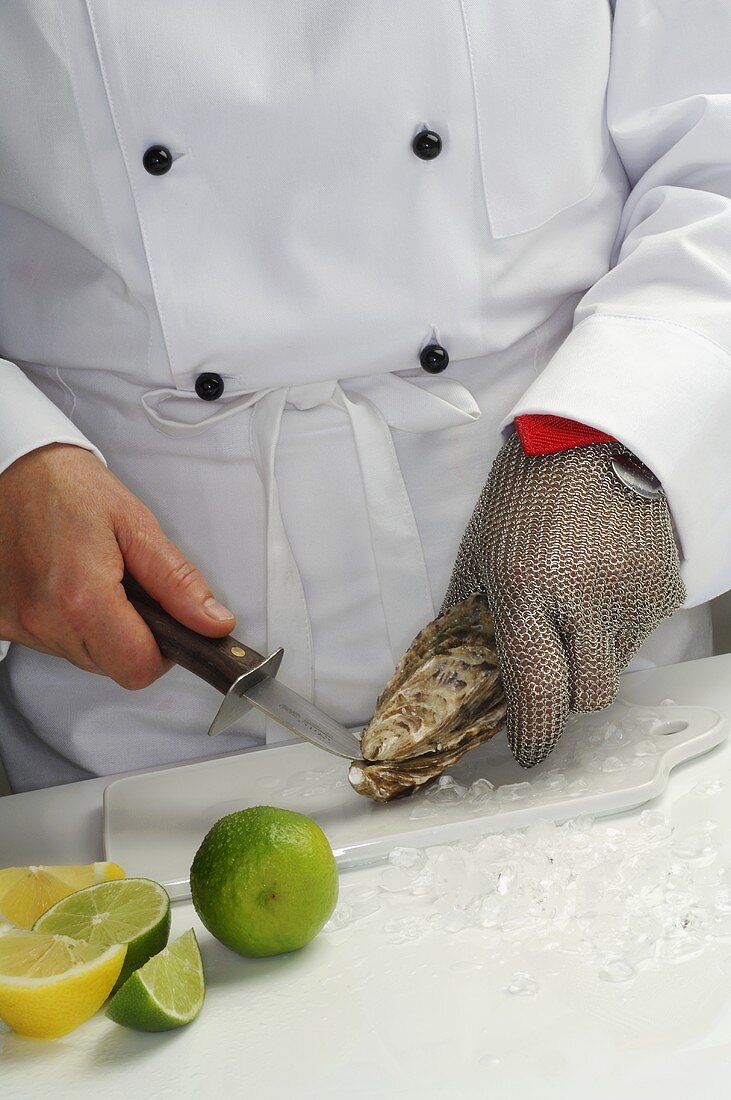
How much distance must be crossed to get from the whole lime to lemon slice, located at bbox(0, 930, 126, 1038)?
72 millimetres

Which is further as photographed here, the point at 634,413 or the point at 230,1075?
the point at 634,413

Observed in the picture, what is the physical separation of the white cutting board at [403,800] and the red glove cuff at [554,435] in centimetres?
25

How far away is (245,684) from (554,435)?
33 cm

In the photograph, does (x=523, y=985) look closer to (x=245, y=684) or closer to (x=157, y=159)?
(x=245, y=684)

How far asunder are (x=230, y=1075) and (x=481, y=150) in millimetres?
814

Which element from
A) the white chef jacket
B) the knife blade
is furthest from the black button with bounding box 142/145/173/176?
the knife blade

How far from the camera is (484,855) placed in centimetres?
82

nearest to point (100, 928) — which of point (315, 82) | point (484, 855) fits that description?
point (484, 855)

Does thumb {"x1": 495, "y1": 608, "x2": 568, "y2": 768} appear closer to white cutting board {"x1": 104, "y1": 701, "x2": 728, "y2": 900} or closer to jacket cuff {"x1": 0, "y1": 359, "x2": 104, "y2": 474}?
white cutting board {"x1": 104, "y1": 701, "x2": 728, "y2": 900}

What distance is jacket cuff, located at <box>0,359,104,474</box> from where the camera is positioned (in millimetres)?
990

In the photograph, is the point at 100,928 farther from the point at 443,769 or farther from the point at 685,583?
the point at 685,583

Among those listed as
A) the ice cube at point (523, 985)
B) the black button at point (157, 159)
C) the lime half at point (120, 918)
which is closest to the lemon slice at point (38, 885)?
the lime half at point (120, 918)

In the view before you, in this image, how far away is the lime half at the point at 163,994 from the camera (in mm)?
662

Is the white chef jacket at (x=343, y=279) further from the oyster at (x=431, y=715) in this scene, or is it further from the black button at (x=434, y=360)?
the oyster at (x=431, y=715)
